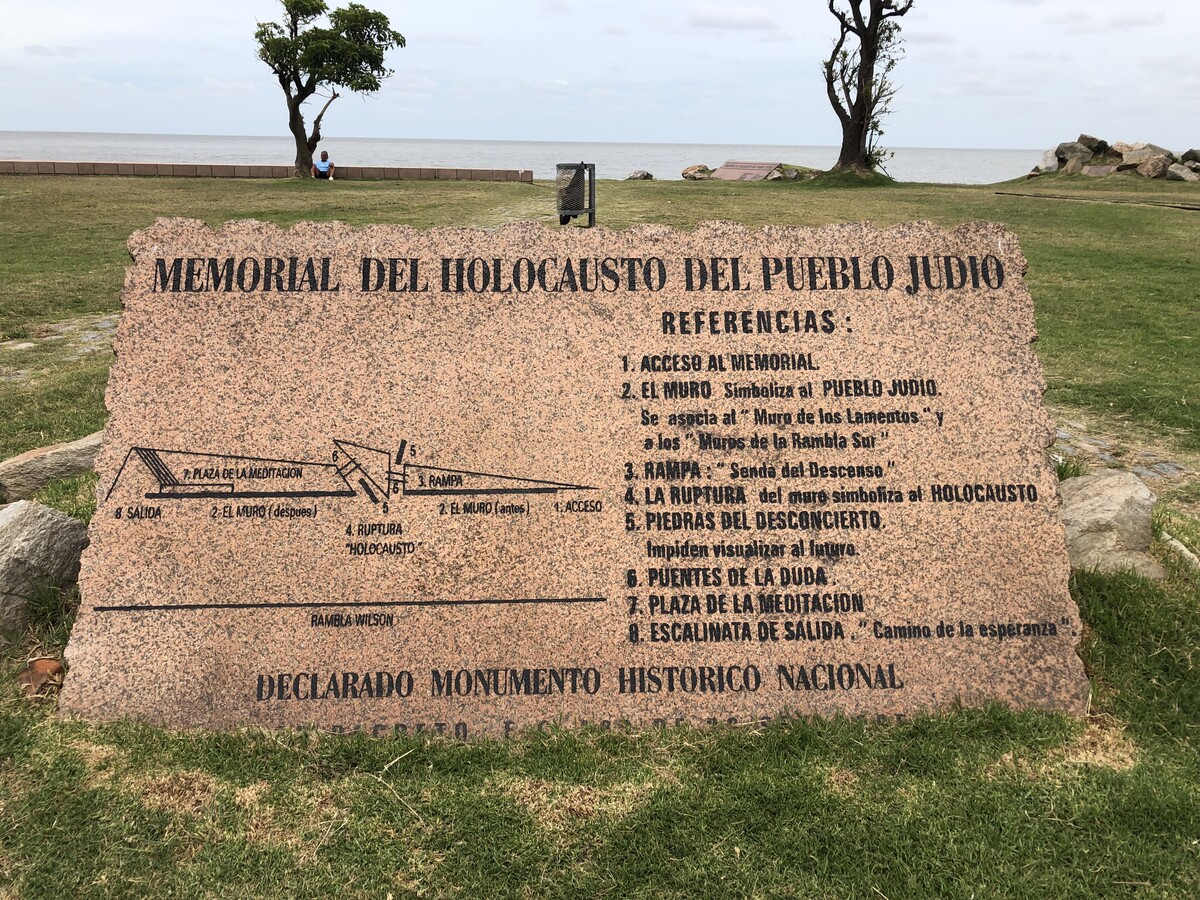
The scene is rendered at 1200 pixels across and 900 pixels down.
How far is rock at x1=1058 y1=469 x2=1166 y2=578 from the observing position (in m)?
3.91

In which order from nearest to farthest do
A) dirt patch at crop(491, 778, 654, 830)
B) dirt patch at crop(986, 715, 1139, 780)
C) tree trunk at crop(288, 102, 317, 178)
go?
1. dirt patch at crop(491, 778, 654, 830)
2. dirt patch at crop(986, 715, 1139, 780)
3. tree trunk at crop(288, 102, 317, 178)

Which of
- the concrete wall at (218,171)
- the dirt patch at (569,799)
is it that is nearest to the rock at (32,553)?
the dirt patch at (569,799)

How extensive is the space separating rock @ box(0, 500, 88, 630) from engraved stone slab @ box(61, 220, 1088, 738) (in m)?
0.58

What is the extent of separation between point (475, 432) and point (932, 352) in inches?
74.1

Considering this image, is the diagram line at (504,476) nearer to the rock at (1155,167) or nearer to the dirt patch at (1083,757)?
the dirt patch at (1083,757)

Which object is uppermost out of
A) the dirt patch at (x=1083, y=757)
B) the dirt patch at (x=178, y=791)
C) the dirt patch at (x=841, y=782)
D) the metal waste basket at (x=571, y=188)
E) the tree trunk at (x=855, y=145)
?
the tree trunk at (x=855, y=145)

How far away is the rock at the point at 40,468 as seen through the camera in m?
4.80

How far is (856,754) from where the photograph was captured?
2990 mm

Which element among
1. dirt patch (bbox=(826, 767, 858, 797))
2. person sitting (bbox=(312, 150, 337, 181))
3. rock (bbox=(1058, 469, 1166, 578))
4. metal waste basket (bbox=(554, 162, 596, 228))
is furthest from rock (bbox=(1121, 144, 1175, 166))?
dirt patch (bbox=(826, 767, 858, 797))

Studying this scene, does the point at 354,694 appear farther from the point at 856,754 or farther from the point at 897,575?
the point at 897,575

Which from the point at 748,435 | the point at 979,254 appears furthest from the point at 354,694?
the point at 979,254

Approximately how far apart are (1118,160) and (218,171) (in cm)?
2741

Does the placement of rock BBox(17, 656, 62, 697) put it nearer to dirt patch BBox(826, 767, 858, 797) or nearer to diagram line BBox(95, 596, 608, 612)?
A: diagram line BBox(95, 596, 608, 612)

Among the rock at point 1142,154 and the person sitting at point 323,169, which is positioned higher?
the rock at point 1142,154
